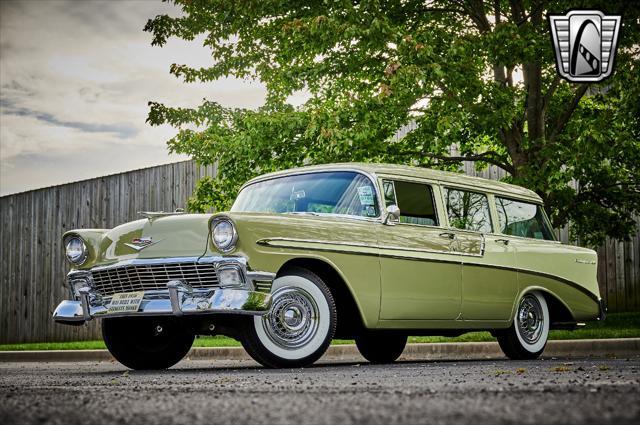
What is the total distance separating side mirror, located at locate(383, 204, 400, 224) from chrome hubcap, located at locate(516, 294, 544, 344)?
2205 millimetres

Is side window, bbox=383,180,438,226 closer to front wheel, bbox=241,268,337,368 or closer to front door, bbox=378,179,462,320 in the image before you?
front door, bbox=378,179,462,320

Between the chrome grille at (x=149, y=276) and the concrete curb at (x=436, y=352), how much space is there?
4.24 meters

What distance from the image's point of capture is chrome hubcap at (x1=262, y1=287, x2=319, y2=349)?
7.06 m

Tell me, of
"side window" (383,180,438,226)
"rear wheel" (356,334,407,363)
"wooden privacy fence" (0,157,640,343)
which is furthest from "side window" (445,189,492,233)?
"wooden privacy fence" (0,157,640,343)

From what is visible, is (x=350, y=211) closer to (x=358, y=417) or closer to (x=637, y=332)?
(x=358, y=417)

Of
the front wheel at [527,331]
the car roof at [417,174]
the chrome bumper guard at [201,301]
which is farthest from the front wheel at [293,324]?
the front wheel at [527,331]

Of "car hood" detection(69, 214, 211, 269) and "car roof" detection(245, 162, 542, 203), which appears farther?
"car roof" detection(245, 162, 542, 203)

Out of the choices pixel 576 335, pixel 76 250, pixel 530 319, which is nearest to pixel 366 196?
pixel 76 250

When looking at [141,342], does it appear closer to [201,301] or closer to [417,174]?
[201,301]

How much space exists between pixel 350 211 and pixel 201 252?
5.12 ft

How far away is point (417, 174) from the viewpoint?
338 inches

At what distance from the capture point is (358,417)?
348 centimetres

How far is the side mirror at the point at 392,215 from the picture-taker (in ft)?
25.5

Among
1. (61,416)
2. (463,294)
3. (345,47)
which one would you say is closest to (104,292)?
(463,294)
